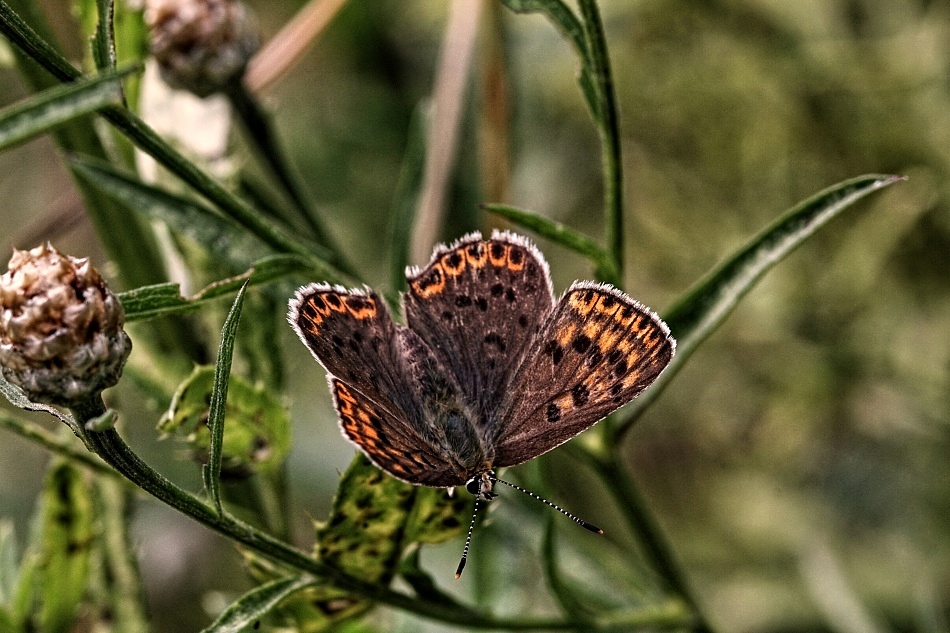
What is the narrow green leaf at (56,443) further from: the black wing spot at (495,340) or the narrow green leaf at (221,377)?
the black wing spot at (495,340)

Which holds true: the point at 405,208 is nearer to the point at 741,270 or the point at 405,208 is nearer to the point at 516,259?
the point at 516,259

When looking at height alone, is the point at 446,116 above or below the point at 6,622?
above

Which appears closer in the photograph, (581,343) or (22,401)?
(22,401)


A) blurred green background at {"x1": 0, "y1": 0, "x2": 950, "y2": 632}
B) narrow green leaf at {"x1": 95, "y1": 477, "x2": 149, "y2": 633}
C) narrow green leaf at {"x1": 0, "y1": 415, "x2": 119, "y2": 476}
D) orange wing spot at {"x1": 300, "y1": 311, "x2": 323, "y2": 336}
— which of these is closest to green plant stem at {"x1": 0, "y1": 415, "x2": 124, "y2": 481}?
narrow green leaf at {"x1": 0, "y1": 415, "x2": 119, "y2": 476}

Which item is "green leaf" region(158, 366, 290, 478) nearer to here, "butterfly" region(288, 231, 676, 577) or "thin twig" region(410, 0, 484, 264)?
"butterfly" region(288, 231, 676, 577)

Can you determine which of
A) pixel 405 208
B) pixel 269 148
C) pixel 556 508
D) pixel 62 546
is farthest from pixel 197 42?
pixel 556 508

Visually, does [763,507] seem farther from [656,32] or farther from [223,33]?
[223,33]

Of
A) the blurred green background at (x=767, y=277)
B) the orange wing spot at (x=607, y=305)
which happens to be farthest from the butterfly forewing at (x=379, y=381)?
the blurred green background at (x=767, y=277)
